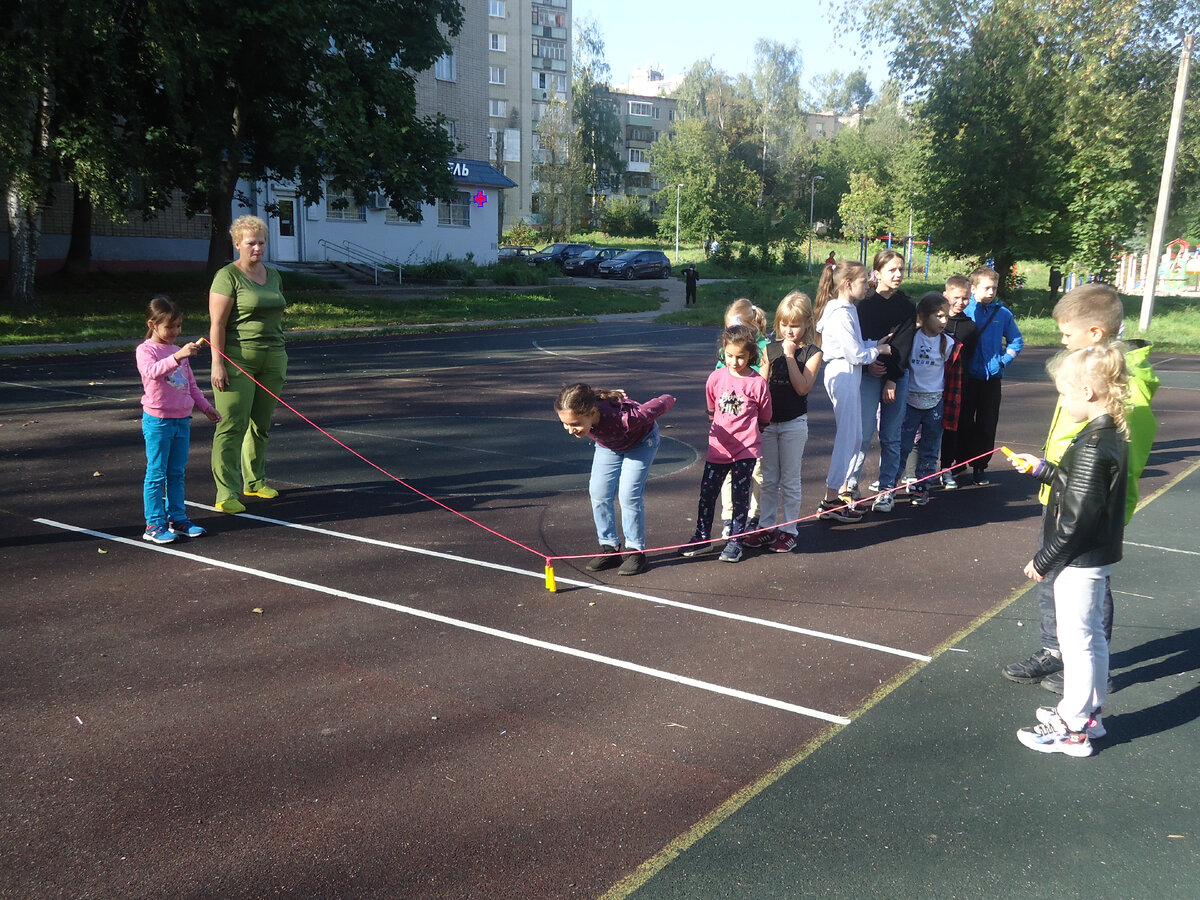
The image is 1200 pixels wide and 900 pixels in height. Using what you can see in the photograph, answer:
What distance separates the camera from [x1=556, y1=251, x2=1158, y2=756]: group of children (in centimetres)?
395

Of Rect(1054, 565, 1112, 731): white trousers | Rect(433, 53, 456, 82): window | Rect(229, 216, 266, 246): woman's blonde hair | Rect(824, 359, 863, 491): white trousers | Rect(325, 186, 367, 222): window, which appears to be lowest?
Rect(1054, 565, 1112, 731): white trousers

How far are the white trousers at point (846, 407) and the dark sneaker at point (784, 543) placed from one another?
33.7 inches

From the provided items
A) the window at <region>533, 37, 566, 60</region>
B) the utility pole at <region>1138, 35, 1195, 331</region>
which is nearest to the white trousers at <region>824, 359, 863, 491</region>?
the utility pole at <region>1138, 35, 1195, 331</region>

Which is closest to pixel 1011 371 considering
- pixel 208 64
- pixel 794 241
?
pixel 208 64

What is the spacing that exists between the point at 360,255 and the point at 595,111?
5145cm

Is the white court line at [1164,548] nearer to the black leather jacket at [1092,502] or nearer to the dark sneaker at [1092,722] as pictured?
the dark sneaker at [1092,722]

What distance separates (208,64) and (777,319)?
20.3 meters

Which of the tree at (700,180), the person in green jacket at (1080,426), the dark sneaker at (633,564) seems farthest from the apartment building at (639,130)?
the person in green jacket at (1080,426)

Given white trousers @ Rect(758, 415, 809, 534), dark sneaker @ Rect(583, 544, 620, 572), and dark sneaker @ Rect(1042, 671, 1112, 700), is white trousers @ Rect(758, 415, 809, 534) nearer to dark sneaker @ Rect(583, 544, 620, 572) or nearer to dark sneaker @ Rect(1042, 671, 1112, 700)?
dark sneaker @ Rect(583, 544, 620, 572)

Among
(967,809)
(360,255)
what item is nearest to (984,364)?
(967,809)

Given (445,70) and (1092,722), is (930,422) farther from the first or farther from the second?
(445,70)

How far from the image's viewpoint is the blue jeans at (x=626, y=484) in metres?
6.13

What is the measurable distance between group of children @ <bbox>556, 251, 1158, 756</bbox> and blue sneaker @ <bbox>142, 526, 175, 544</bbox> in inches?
116

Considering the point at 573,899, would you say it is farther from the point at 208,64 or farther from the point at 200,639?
the point at 208,64
